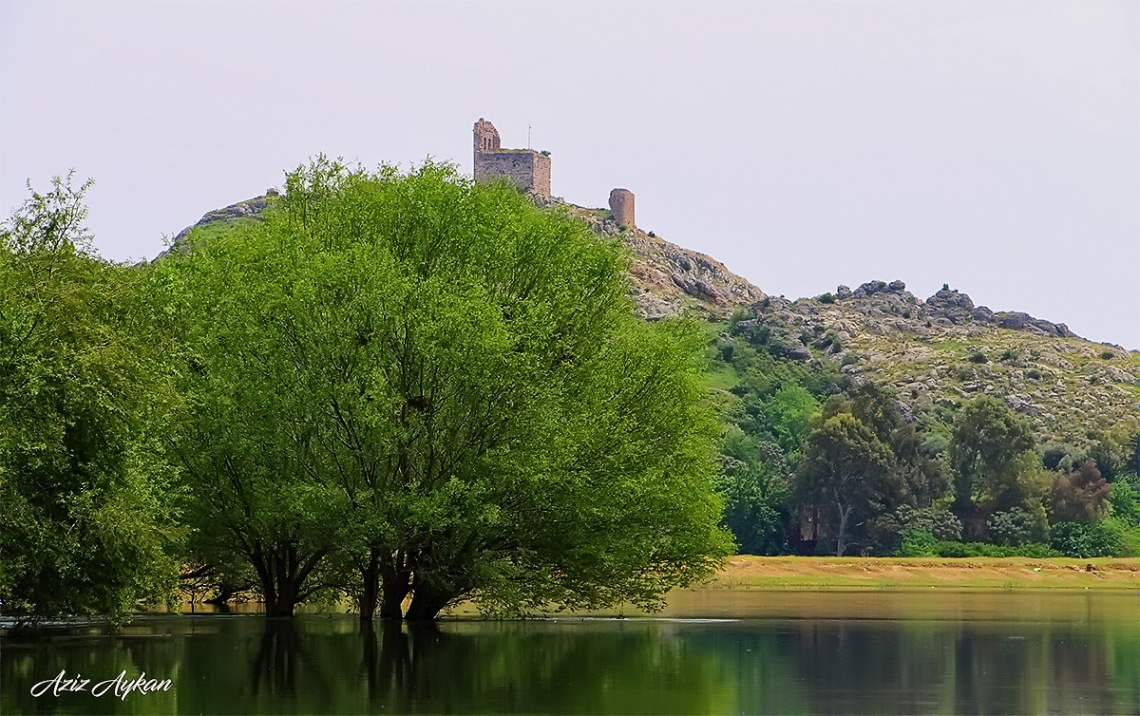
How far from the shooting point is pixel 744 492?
160125 mm

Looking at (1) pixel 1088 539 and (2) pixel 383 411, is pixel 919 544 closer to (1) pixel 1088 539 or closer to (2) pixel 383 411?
(1) pixel 1088 539

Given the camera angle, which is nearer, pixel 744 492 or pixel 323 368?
pixel 323 368

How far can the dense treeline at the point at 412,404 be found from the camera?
146 ft

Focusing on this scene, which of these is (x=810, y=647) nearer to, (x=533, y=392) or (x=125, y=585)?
(x=533, y=392)

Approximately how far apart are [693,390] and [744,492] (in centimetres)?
11076

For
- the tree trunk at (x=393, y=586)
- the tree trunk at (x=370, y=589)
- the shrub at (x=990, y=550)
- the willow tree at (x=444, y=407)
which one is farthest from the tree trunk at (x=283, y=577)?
the shrub at (x=990, y=550)

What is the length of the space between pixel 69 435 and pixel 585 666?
46.0 feet

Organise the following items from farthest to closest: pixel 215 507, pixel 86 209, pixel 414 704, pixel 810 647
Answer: pixel 215 507 < pixel 810 647 < pixel 86 209 < pixel 414 704

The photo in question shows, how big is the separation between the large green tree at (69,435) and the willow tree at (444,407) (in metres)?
5.24

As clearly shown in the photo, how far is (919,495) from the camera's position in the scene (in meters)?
168

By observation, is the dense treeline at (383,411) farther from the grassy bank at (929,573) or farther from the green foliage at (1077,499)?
the green foliage at (1077,499)

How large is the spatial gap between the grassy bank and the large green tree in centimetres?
8513

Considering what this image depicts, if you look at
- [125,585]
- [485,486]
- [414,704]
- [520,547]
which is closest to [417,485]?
[485,486]

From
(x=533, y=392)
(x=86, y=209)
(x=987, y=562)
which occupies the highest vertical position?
(x=86, y=209)
